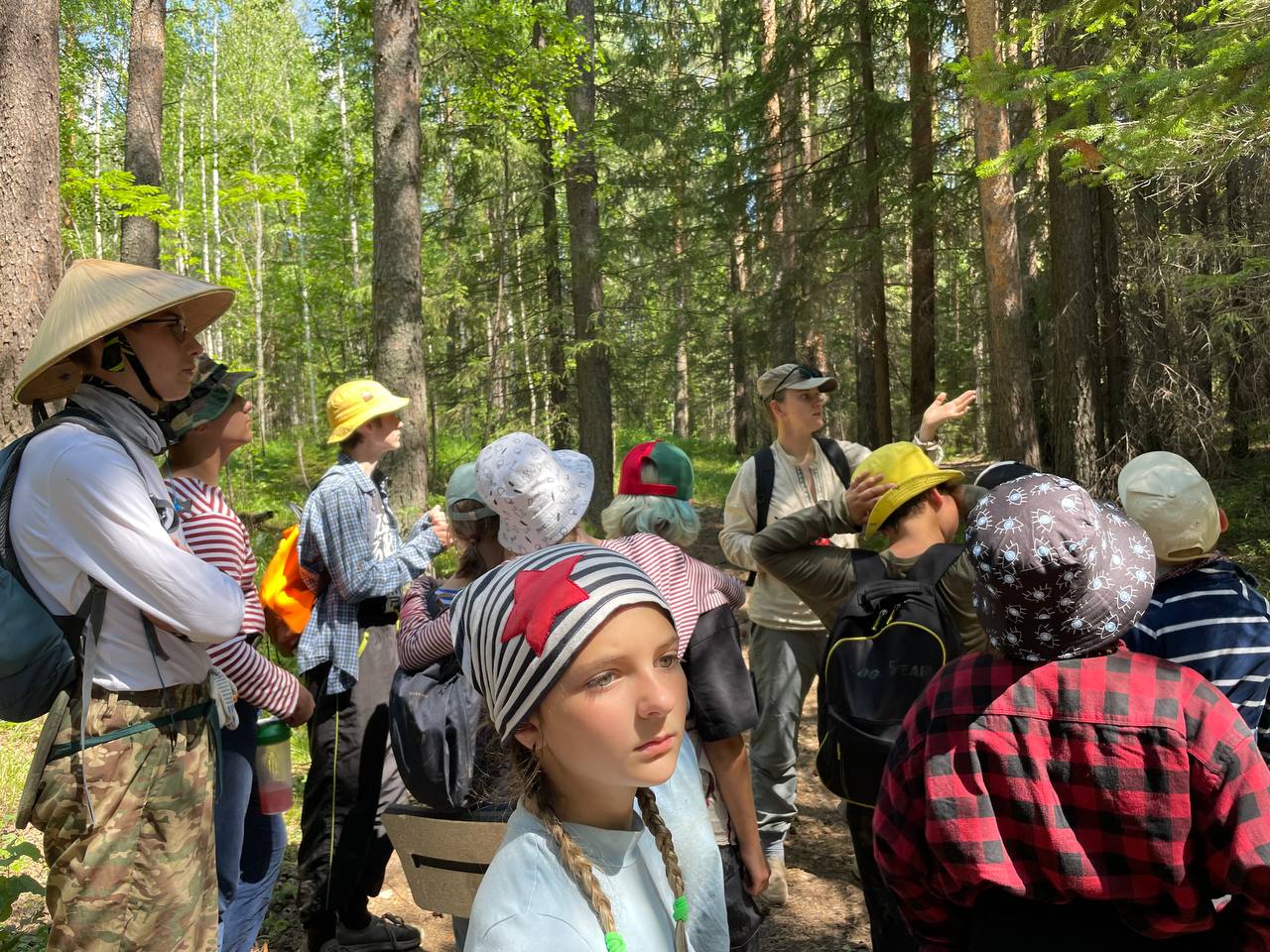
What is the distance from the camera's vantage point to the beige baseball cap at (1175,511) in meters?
2.68

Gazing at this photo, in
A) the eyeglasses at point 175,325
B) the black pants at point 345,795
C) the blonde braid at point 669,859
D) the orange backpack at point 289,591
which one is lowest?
the black pants at point 345,795

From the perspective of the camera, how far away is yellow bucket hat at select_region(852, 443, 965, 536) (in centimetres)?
297

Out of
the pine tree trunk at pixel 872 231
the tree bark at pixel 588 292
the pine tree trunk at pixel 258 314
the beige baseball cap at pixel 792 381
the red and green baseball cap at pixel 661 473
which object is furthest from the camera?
the pine tree trunk at pixel 258 314

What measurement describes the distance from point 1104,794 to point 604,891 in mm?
935

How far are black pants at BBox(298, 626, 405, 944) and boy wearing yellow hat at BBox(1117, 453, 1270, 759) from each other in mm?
2854

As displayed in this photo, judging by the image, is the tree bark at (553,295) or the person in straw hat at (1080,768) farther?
the tree bark at (553,295)

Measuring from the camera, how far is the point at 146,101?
11508mm

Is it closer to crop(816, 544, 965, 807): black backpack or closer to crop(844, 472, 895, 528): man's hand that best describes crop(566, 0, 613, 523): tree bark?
crop(844, 472, 895, 528): man's hand

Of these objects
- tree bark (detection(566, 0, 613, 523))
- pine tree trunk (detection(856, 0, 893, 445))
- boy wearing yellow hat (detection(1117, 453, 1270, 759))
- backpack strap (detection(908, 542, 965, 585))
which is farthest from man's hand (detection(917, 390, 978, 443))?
tree bark (detection(566, 0, 613, 523))

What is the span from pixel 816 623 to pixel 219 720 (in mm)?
2743

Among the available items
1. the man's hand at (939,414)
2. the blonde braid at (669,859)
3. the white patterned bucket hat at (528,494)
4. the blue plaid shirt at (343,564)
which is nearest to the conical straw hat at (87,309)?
the white patterned bucket hat at (528,494)

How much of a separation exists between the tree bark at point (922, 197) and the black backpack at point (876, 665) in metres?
10.0

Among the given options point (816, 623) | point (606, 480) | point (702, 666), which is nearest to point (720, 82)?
point (606, 480)

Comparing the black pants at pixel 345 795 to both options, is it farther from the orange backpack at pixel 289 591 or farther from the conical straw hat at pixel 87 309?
the conical straw hat at pixel 87 309
